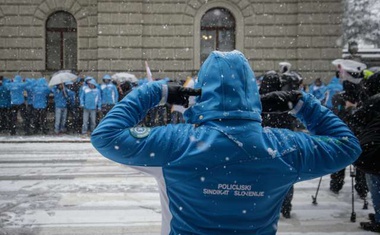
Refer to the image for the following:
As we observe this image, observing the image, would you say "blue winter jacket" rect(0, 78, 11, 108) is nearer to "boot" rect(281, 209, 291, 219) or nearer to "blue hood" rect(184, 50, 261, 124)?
"boot" rect(281, 209, 291, 219)

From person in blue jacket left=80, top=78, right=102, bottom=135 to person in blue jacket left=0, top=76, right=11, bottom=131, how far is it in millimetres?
2558

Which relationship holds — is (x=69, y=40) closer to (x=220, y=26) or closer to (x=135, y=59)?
(x=135, y=59)

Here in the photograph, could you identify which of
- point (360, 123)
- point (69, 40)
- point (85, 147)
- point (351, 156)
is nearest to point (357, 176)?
point (360, 123)

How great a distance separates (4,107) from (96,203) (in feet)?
36.1

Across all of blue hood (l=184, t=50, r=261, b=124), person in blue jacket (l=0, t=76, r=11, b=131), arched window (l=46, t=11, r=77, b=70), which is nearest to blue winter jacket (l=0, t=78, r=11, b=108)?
person in blue jacket (l=0, t=76, r=11, b=131)

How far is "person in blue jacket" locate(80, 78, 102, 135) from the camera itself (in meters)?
16.5

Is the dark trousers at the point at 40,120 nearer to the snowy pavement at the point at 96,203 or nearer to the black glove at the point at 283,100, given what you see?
the snowy pavement at the point at 96,203

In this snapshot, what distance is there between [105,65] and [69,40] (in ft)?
8.55

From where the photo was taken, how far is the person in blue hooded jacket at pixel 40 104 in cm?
1670

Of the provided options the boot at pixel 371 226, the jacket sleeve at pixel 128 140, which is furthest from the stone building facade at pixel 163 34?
the jacket sleeve at pixel 128 140

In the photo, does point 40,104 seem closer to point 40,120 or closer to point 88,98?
point 40,120

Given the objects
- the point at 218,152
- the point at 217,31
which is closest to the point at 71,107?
the point at 217,31

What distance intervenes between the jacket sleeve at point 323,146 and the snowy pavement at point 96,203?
350cm

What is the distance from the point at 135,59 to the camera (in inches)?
787
